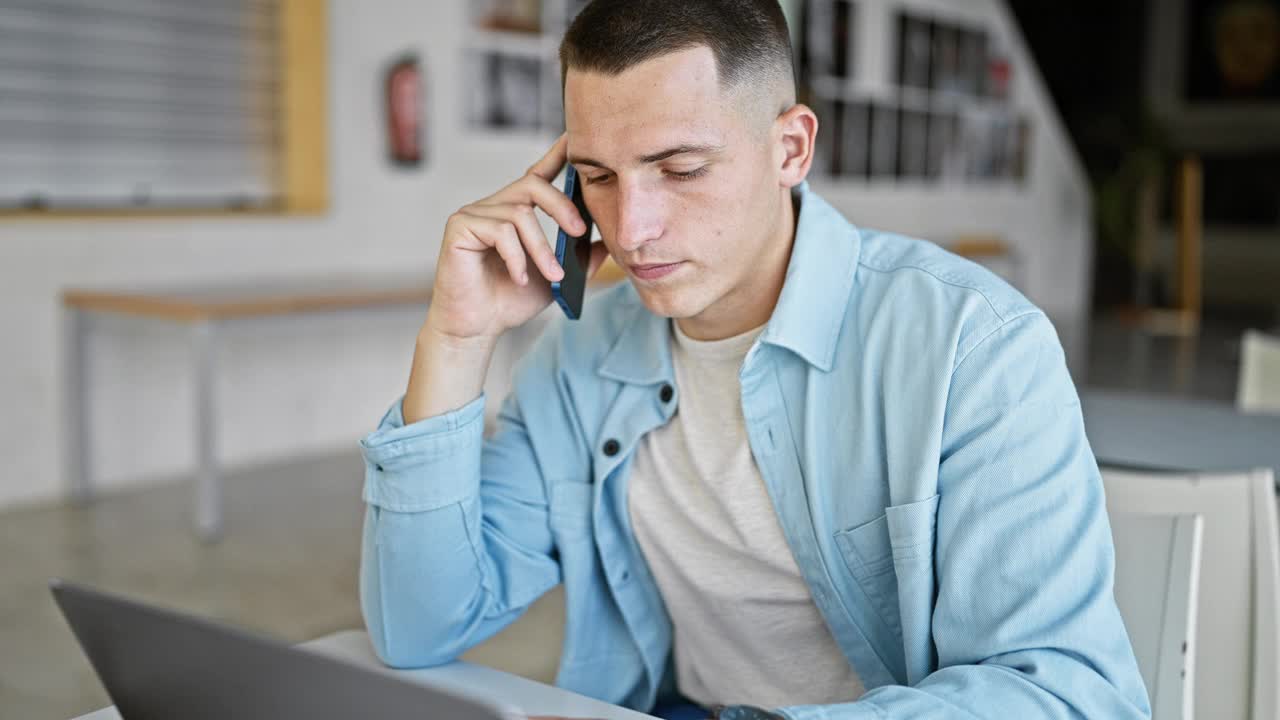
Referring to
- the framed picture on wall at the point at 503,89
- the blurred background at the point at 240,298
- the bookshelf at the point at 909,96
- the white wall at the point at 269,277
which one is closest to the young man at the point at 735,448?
the blurred background at the point at 240,298

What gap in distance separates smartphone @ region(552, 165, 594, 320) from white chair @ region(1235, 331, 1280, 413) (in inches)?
73.6

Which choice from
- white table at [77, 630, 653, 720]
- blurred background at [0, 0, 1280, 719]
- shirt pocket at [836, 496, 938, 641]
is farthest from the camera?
blurred background at [0, 0, 1280, 719]

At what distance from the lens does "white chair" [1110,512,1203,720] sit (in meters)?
1.21

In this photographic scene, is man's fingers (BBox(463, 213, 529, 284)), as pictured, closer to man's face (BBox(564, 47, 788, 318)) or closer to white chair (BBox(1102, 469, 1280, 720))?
man's face (BBox(564, 47, 788, 318))

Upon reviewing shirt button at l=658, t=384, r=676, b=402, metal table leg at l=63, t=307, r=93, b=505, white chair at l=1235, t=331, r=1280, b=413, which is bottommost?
metal table leg at l=63, t=307, r=93, b=505

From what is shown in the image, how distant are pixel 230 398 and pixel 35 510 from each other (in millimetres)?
875

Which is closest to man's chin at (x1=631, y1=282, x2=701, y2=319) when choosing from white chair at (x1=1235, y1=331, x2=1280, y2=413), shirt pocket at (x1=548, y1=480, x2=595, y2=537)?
shirt pocket at (x1=548, y1=480, x2=595, y2=537)

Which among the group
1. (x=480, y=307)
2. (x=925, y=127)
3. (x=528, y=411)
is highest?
(x=925, y=127)

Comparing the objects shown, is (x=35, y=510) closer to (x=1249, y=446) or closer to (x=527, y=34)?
(x=527, y=34)

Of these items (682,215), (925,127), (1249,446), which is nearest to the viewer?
(682,215)

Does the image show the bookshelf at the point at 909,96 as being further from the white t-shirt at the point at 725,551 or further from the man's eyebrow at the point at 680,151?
the man's eyebrow at the point at 680,151

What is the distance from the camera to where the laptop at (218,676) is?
65cm

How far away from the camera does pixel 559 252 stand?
133cm

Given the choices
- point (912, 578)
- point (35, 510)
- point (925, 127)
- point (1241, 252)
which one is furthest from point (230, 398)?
point (1241, 252)
